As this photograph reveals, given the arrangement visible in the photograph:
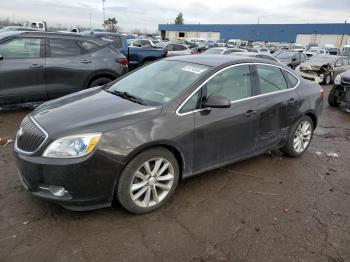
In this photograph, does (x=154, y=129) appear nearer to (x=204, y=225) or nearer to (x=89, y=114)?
(x=89, y=114)

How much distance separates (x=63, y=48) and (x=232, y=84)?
4640 millimetres

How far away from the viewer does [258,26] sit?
7881 centimetres

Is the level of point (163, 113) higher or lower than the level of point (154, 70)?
lower

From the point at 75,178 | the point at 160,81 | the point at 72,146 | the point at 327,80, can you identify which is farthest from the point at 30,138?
the point at 327,80

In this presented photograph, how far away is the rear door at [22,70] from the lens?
6492mm

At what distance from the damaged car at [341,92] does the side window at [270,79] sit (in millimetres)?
5316

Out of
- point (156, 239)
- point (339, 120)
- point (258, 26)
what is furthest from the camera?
point (258, 26)

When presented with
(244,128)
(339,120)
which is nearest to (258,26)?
(339,120)

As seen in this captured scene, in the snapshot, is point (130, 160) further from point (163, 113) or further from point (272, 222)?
point (272, 222)

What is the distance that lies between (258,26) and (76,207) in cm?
8280

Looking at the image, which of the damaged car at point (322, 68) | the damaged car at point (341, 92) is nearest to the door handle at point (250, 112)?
the damaged car at point (341, 92)

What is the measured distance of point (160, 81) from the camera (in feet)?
13.2

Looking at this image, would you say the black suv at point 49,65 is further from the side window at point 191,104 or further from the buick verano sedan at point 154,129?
the side window at point 191,104

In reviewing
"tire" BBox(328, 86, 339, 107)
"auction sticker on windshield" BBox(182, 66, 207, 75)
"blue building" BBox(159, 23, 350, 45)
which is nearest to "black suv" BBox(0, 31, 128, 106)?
"auction sticker on windshield" BBox(182, 66, 207, 75)
